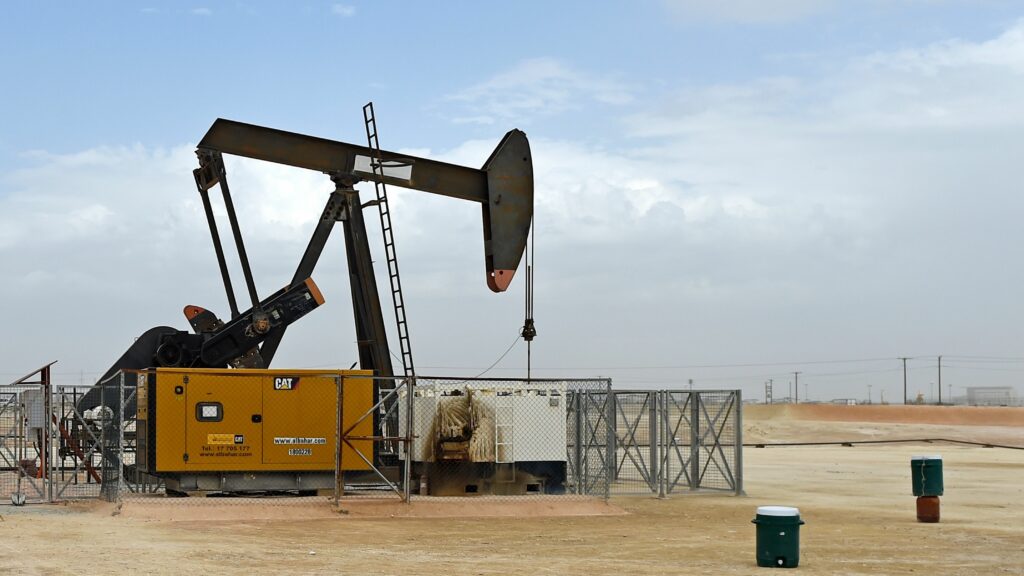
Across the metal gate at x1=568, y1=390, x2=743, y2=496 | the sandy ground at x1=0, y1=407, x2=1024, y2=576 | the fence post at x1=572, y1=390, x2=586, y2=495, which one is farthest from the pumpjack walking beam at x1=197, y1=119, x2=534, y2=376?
the sandy ground at x1=0, y1=407, x2=1024, y2=576

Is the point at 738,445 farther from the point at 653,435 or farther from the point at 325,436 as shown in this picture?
the point at 325,436

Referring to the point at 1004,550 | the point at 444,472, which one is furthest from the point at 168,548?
the point at 1004,550

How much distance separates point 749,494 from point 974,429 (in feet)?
150

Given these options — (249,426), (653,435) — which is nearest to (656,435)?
(653,435)

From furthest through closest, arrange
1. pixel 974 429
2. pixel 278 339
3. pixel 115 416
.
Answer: pixel 974 429, pixel 115 416, pixel 278 339

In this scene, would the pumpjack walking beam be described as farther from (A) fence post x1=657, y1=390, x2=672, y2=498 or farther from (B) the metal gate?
(A) fence post x1=657, y1=390, x2=672, y2=498

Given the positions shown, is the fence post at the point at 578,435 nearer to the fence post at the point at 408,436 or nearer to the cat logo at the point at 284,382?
the fence post at the point at 408,436

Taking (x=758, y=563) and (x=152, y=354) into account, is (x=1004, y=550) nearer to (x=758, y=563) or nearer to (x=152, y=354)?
(x=758, y=563)

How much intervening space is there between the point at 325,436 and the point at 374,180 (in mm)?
4507

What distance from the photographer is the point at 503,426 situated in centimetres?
2069

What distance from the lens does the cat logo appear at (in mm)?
19703

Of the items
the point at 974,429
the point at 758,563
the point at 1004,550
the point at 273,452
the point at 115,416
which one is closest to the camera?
the point at 758,563

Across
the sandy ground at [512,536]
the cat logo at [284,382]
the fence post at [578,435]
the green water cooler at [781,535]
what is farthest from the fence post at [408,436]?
the green water cooler at [781,535]

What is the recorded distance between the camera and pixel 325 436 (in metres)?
19.9
